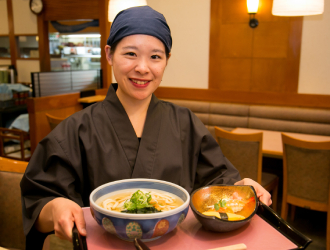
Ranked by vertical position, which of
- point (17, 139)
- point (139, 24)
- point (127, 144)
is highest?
point (139, 24)

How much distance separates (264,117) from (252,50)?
101 centimetres

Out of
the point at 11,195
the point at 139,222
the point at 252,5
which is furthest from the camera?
the point at 252,5

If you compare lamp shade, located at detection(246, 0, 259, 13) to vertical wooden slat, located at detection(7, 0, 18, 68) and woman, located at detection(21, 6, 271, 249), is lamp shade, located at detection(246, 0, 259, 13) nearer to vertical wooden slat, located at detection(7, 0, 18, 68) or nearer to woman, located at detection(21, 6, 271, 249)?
woman, located at detection(21, 6, 271, 249)

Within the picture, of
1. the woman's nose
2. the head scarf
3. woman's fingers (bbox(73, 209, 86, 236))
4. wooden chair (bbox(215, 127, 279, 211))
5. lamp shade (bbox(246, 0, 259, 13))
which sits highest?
lamp shade (bbox(246, 0, 259, 13))

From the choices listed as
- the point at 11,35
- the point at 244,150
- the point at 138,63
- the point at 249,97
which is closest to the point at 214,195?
the point at 138,63

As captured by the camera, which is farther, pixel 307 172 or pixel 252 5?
pixel 252 5

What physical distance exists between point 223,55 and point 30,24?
4.15 m

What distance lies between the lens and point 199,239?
0.71 meters

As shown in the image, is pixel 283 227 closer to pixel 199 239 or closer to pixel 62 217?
pixel 199 239

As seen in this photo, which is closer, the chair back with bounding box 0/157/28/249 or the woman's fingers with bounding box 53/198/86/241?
the woman's fingers with bounding box 53/198/86/241

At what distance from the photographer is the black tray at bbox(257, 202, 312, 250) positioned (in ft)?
2.15

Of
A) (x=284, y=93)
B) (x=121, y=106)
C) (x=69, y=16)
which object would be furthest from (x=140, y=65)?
(x=69, y=16)

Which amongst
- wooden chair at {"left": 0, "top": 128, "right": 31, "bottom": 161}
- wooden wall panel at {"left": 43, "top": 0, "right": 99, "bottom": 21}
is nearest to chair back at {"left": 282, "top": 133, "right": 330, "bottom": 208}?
wooden chair at {"left": 0, "top": 128, "right": 31, "bottom": 161}

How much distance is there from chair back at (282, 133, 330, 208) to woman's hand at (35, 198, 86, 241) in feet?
7.12
